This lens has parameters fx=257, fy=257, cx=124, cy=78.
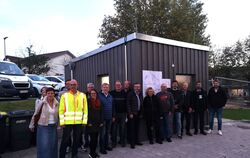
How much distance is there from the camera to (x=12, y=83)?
38.8 feet

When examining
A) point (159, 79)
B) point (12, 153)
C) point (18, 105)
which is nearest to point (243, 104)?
point (159, 79)

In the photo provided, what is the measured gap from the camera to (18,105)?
1182cm

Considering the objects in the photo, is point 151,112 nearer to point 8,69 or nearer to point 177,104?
point 177,104

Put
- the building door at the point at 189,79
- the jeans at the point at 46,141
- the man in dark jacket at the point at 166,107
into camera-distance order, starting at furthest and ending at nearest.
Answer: the building door at the point at 189,79 → the man in dark jacket at the point at 166,107 → the jeans at the point at 46,141

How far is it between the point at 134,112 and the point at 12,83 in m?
7.34

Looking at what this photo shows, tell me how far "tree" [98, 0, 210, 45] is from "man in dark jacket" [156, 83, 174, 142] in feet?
49.7

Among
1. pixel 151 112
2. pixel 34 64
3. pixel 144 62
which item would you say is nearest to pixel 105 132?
pixel 151 112

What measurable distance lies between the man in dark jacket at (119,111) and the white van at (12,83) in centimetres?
677

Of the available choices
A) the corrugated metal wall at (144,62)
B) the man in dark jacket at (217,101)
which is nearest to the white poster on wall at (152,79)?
the corrugated metal wall at (144,62)

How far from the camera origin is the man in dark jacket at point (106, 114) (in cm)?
638

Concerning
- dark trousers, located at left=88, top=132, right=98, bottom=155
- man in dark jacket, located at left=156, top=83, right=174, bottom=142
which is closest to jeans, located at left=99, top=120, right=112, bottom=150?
dark trousers, located at left=88, top=132, right=98, bottom=155

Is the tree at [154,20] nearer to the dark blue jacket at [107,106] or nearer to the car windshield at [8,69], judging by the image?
the car windshield at [8,69]

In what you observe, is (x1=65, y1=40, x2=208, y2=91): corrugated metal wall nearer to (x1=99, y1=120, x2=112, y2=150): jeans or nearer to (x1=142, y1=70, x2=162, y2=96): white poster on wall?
(x1=142, y1=70, x2=162, y2=96): white poster on wall

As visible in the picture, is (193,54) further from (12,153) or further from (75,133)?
(12,153)
